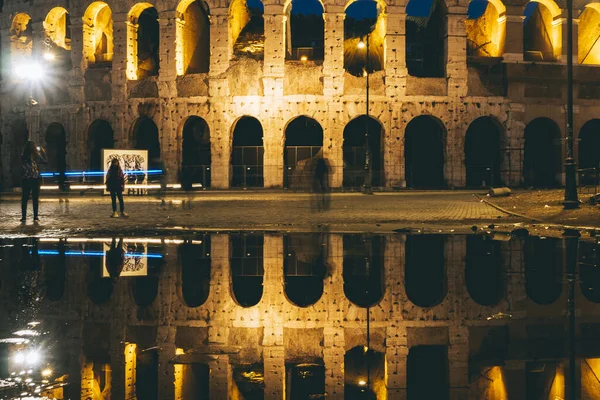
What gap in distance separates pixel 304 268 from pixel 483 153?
28895mm

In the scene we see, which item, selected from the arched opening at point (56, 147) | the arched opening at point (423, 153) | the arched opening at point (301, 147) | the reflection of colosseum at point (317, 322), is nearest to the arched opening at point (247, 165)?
the arched opening at point (301, 147)

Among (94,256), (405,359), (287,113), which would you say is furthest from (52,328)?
Result: (287,113)

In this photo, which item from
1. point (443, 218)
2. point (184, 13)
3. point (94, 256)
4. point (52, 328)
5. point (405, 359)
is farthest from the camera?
point (184, 13)

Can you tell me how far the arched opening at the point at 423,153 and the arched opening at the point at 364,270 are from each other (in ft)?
78.1

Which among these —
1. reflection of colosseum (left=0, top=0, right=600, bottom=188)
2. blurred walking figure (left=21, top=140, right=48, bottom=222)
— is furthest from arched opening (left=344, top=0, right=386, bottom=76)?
blurred walking figure (left=21, top=140, right=48, bottom=222)

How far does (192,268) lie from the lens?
284 inches

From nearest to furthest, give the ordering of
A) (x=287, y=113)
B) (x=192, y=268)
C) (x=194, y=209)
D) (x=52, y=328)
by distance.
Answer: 1. (x=52, y=328)
2. (x=192, y=268)
3. (x=194, y=209)
4. (x=287, y=113)

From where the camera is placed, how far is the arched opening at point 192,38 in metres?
33.6

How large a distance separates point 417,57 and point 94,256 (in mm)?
30693

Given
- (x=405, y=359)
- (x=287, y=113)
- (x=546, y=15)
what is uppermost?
(x=546, y=15)

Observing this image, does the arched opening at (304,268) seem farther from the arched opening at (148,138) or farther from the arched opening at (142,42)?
the arched opening at (142,42)

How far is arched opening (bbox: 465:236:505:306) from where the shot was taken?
17.7ft

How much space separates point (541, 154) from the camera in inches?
1356

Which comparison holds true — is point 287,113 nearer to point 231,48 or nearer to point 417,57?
point 231,48
